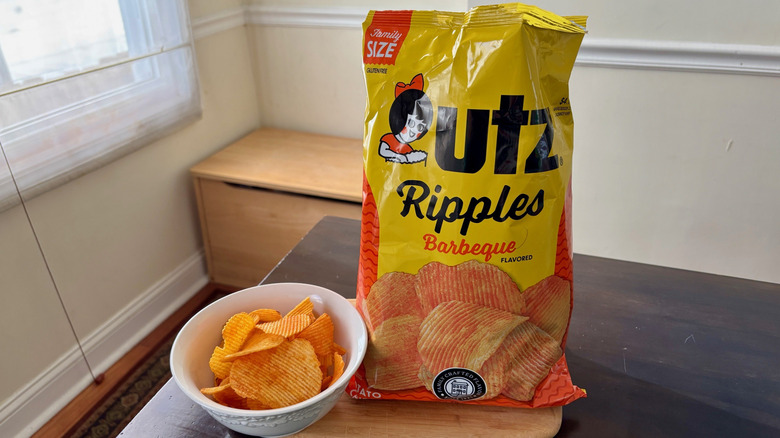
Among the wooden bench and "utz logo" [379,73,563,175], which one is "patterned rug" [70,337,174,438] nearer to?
the wooden bench

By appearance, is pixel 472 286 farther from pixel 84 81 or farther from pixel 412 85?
pixel 84 81

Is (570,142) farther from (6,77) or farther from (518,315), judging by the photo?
(6,77)

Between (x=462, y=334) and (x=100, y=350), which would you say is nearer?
(x=462, y=334)

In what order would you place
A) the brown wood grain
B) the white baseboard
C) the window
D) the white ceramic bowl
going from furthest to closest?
the brown wood grain
the white baseboard
the window
the white ceramic bowl

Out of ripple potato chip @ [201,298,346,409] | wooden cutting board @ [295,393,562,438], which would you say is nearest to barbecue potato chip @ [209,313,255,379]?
ripple potato chip @ [201,298,346,409]

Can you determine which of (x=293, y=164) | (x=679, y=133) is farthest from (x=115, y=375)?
(x=679, y=133)
